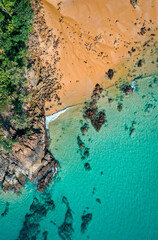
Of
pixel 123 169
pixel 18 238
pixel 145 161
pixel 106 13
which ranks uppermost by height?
pixel 106 13

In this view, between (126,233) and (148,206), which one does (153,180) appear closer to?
(148,206)

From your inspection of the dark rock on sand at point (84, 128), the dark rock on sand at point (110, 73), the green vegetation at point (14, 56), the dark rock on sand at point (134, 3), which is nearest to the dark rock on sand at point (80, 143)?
the dark rock on sand at point (84, 128)

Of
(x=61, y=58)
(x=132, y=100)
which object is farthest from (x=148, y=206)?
(x=61, y=58)

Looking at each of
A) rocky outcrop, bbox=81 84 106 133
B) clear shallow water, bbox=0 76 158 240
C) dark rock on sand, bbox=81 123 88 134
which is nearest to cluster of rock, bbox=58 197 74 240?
clear shallow water, bbox=0 76 158 240

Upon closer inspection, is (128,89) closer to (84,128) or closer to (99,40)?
(99,40)

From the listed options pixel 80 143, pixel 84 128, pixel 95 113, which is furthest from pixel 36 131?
pixel 95 113

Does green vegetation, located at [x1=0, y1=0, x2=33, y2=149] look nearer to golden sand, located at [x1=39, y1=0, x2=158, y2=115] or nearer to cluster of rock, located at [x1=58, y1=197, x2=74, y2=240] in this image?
golden sand, located at [x1=39, y1=0, x2=158, y2=115]
